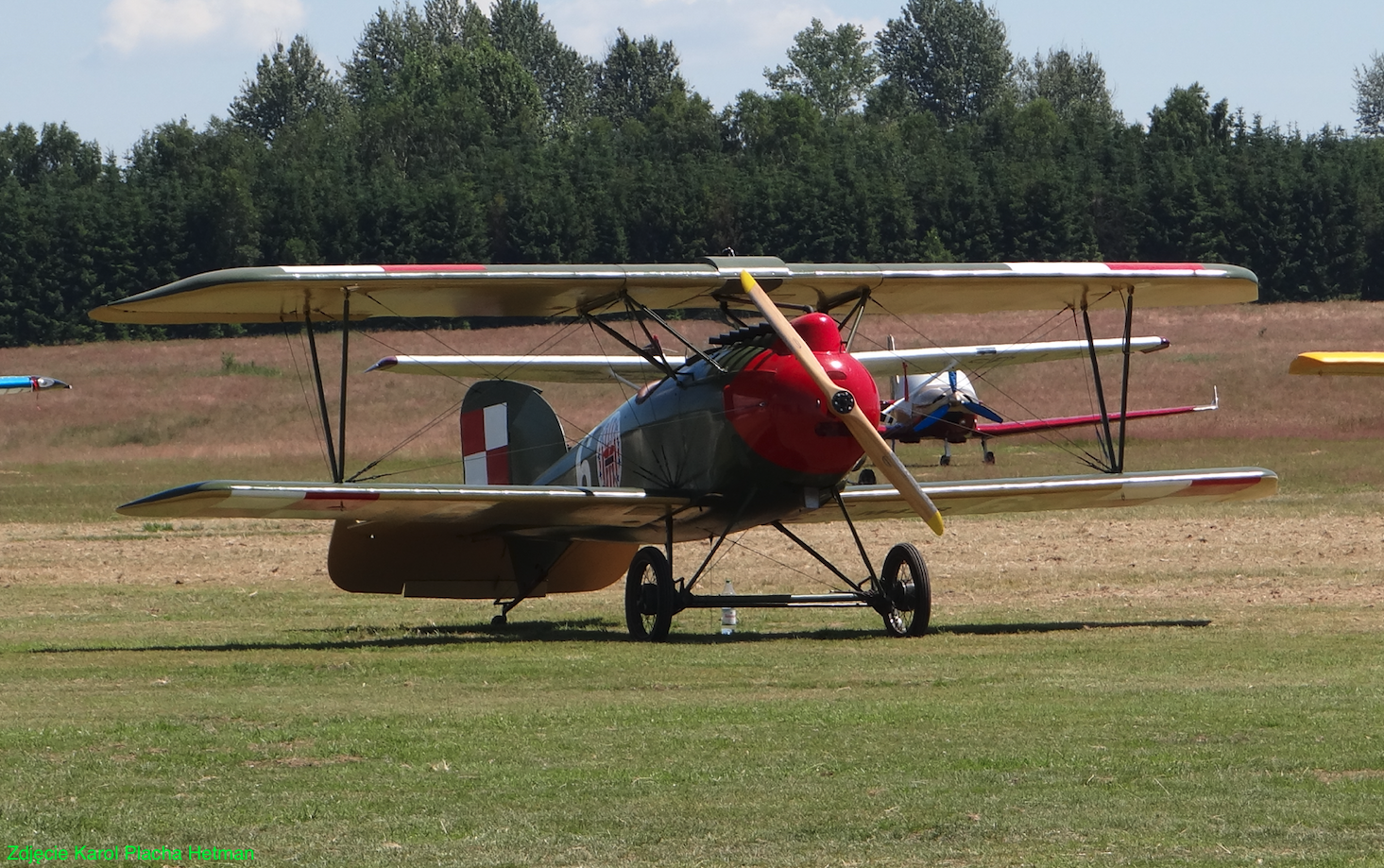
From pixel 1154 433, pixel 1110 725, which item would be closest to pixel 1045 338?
pixel 1154 433

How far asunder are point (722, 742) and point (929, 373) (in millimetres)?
32020

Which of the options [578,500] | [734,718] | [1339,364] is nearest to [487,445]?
[578,500]

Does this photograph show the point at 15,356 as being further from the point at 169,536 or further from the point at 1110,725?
the point at 1110,725

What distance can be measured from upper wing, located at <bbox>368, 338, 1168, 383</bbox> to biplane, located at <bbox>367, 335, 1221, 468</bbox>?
0.04ft

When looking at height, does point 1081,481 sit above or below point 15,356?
A: below

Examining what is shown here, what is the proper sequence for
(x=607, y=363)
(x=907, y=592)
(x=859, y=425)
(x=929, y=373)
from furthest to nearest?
(x=929, y=373)
(x=607, y=363)
(x=907, y=592)
(x=859, y=425)

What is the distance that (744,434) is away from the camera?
43.1 feet

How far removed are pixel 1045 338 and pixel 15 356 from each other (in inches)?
1800

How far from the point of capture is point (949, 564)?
20.4m

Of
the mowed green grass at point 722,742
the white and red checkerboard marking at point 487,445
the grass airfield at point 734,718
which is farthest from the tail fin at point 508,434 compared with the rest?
the mowed green grass at point 722,742

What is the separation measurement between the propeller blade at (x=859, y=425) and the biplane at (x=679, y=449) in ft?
0.06

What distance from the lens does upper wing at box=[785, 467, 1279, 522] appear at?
14.7m

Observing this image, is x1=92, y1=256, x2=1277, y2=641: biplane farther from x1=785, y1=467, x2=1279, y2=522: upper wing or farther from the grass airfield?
the grass airfield

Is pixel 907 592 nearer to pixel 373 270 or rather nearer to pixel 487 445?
pixel 373 270
